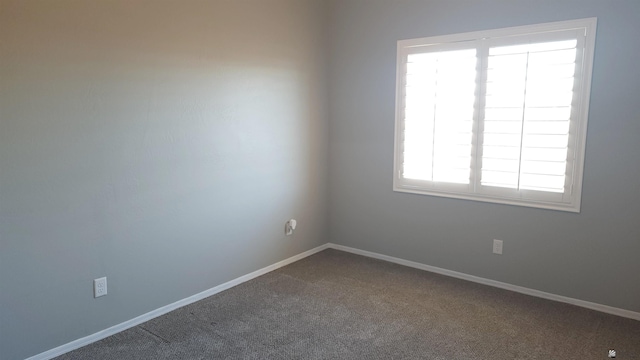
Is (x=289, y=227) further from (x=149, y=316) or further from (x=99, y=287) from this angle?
(x=99, y=287)

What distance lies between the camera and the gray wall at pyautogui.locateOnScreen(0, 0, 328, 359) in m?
2.35

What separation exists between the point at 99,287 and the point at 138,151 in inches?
34.2

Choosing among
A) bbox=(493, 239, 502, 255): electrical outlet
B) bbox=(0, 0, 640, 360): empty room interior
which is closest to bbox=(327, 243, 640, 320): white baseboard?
bbox=(0, 0, 640, 360): empty room interior

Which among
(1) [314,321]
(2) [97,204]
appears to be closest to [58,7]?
(2) [97,204]

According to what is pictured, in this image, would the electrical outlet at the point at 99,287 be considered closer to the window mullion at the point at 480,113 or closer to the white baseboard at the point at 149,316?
the white baseboard at the point at 149,316

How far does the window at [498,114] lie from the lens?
10.0ft

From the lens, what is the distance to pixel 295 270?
12.9ft

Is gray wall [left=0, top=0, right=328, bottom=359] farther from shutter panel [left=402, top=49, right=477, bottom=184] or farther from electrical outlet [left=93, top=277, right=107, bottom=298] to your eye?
shutter panel [left=402, top=49, right=477, bottom=184]

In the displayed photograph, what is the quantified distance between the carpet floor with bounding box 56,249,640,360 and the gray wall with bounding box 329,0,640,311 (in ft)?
0.87

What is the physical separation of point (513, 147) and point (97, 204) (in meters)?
2.87

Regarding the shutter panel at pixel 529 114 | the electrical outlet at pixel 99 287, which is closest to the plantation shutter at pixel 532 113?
the shutter panel at pixel 529 114

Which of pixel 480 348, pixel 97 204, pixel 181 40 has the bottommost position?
pixel 480 348

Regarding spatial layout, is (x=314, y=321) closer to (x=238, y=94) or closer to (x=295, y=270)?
(x=295, y=270)

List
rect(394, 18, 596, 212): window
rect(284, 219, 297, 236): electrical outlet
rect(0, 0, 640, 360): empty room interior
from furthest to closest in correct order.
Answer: rect(284, 219, 297, 236): electrical outlet
rect(394, 18, 596, 212): window
rect(0, 0, 640, 360): empty room interior
